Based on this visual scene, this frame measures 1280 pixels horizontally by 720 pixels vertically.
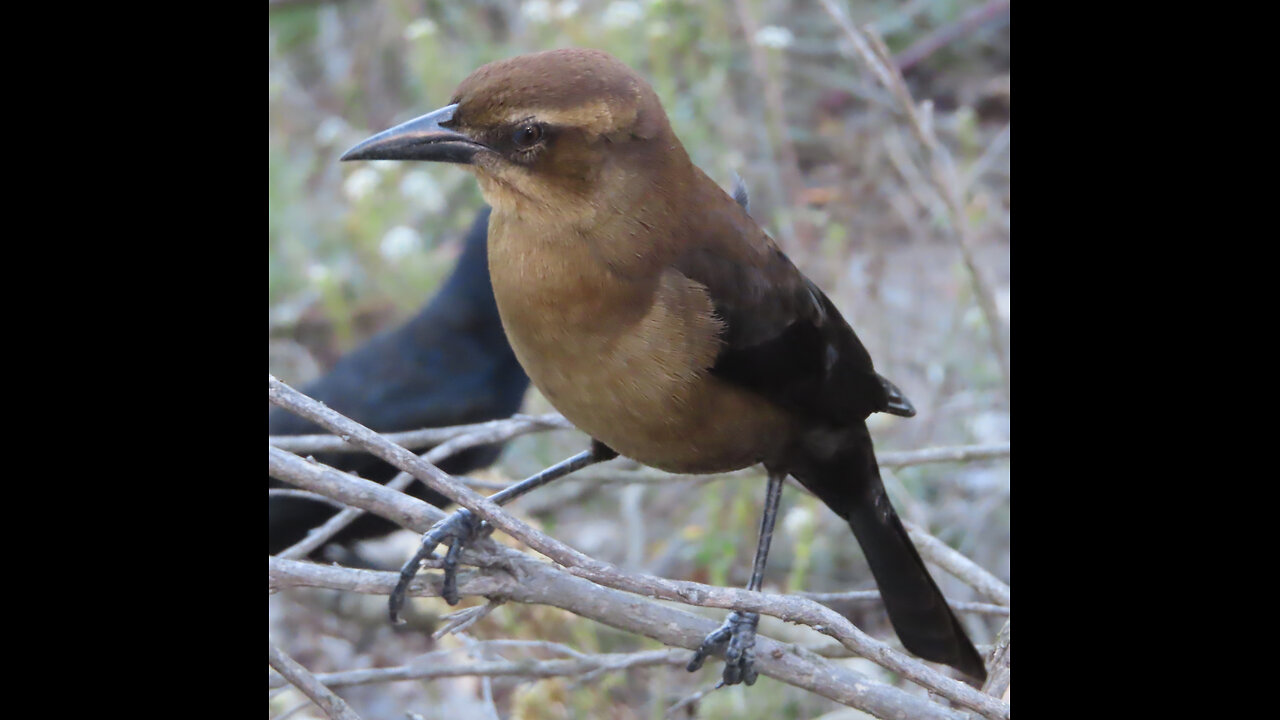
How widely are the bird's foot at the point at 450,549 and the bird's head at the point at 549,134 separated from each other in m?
0.66

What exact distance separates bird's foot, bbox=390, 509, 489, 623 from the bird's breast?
14.1 inches

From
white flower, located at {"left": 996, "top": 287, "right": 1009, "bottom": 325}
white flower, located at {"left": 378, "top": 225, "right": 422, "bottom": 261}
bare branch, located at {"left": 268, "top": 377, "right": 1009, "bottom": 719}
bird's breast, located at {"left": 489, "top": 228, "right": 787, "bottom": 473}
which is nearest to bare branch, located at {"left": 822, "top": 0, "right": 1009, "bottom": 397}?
white flower, located at {"left": 996, "top": 287, "right": 1009, "bottom": 325}

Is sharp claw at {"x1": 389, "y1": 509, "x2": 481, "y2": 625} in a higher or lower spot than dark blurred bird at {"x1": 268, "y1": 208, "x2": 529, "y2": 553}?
lower

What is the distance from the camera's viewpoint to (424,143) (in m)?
2.37

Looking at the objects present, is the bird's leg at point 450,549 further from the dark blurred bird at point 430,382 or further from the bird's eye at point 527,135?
the dark blurred bird at point 430,382

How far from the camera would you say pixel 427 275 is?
5.63m

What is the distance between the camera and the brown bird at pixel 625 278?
7.84 feet

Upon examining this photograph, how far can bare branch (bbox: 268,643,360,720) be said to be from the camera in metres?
2.21

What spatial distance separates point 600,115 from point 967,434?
2.69m

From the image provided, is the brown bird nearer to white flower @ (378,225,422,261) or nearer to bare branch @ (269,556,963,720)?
bare branch @ (269,556,963,720)

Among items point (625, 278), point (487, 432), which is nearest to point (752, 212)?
point (487, 432)

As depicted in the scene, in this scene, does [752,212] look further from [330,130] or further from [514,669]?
[514,669]
